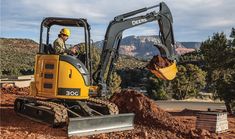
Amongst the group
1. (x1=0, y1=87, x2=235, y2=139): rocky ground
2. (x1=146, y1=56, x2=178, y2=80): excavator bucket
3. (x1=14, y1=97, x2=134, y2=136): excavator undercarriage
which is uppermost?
(x1=146, y1=56, x2=178, y2=80): excavator bucket

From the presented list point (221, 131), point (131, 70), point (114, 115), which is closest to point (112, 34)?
point (114, 115)

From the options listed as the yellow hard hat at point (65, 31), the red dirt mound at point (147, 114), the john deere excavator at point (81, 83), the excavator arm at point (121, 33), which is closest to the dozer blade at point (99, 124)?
the john deere excavator at point (81, 83)

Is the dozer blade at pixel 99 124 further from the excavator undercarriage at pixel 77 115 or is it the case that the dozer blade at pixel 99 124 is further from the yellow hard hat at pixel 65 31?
the yellow hard hat at pixel 65 31

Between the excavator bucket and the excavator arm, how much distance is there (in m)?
0.35

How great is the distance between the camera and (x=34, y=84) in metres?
13.3

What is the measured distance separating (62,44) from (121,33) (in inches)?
85.8

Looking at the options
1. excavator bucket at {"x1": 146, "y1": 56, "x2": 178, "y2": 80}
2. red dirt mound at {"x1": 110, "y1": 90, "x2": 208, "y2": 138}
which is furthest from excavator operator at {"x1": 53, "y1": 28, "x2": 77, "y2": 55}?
red dirt mound at {"x1": 110, "y1": 90, "x2": 208, "y2": 138}

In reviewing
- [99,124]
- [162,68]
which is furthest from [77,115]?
[162,68]

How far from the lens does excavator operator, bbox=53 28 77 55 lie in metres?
13.0

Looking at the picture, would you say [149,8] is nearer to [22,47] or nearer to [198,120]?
[198,120]

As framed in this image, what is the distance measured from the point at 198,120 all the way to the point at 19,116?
22.1 feet

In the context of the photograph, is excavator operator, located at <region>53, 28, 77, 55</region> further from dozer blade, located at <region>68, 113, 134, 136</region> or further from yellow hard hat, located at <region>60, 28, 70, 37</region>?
dozer blade, located at <region>68, 113, 134, 136</region>

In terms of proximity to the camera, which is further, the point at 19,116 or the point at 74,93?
the point at 19,116

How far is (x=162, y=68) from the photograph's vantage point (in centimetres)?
1386
